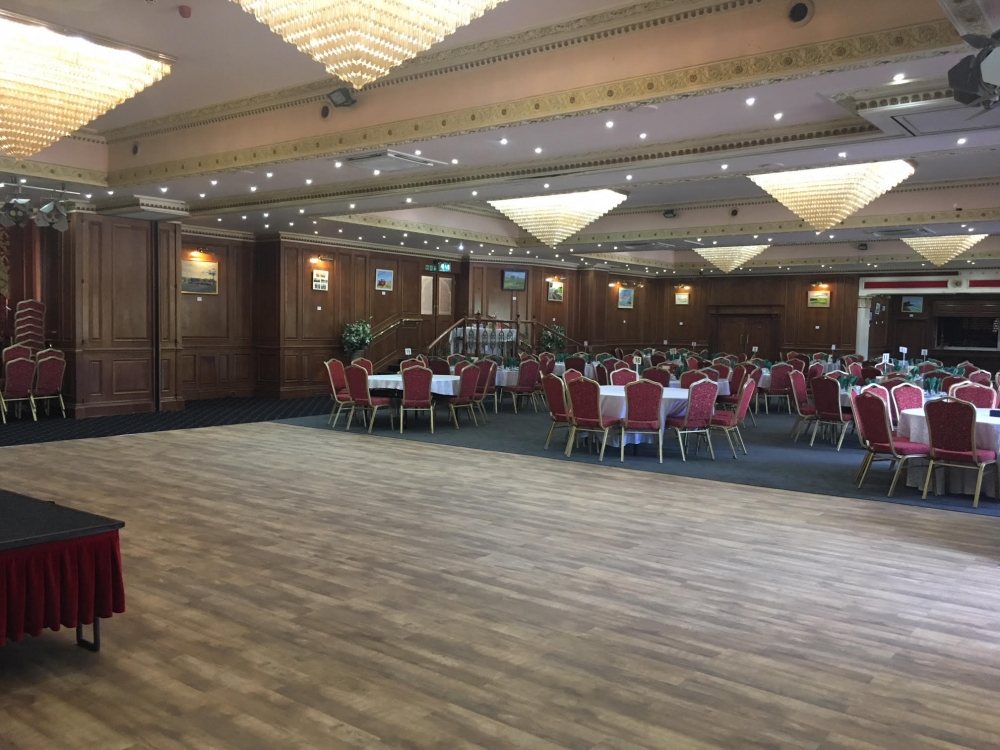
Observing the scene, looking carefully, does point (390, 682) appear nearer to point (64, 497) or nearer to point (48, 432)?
point (64, 497)

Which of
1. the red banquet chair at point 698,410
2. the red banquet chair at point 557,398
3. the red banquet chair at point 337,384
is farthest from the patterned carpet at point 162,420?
the red banquet chair at point 698,410

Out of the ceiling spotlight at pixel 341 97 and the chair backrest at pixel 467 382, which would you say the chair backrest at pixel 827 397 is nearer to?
the chair backrest at pixel 467 382

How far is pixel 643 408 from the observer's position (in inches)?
350

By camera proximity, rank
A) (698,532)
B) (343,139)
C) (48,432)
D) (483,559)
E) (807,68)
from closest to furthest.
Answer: (483,559)
(807,68)
(698,532)
(343,139)
(48,432)

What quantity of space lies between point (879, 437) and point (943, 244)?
10.4m

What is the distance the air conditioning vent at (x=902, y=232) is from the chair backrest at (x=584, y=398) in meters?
8.19

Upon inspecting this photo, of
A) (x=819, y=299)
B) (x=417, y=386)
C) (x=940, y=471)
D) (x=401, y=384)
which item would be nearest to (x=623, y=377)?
(x=417, y=386)

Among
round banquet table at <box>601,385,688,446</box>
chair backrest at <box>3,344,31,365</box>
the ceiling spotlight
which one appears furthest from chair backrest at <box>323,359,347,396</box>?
the ceiling spotlight

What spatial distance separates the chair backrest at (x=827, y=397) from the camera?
10125 mm

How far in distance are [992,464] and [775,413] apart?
757 centimetres

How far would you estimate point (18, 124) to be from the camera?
651 cm

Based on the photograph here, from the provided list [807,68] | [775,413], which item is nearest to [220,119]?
[807,68]

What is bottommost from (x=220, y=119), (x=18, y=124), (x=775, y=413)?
(x=775, y=413)

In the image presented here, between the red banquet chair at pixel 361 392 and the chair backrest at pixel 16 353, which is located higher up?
the chair backrest at pixel 16 353
